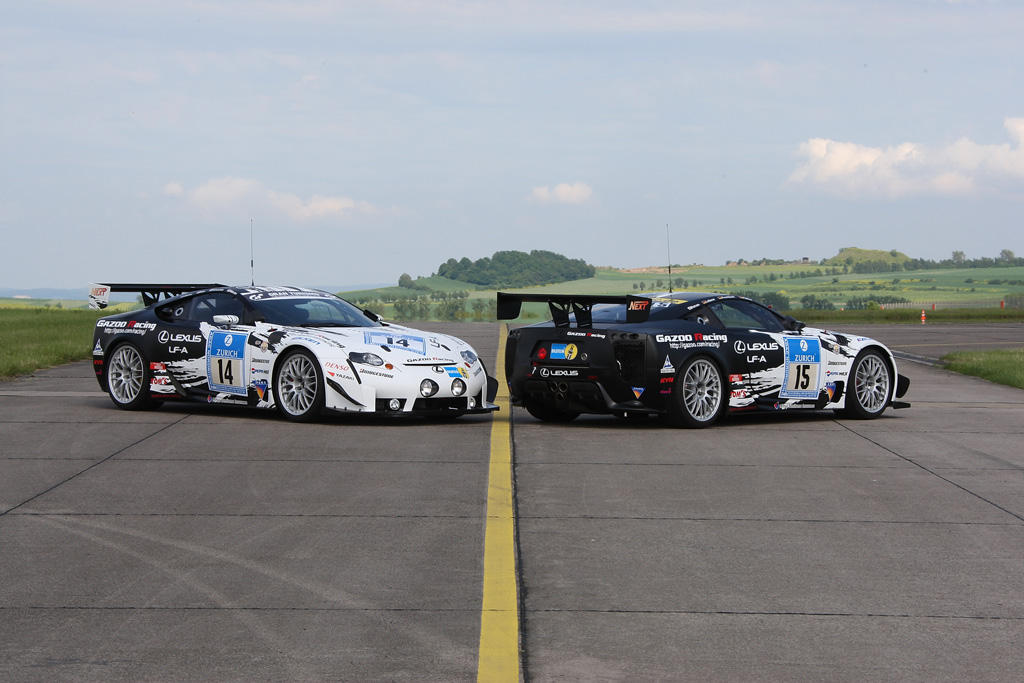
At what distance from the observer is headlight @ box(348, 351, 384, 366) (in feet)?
35.0

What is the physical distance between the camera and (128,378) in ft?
39.7

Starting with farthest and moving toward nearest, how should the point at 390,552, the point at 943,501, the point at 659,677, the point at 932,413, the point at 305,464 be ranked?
the point at 932,413, the point at 305,464, the point at 943,501, the point at 390,552, the point at 659,677

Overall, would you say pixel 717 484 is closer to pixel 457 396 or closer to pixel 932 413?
pixel 457 396

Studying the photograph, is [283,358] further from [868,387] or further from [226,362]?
[868,387]

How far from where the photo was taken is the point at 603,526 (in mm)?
6508

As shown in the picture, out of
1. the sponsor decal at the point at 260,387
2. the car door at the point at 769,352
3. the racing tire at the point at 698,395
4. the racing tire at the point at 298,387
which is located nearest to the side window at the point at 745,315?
the car door at the point at 769,352

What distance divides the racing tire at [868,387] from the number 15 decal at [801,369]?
496 millimetres

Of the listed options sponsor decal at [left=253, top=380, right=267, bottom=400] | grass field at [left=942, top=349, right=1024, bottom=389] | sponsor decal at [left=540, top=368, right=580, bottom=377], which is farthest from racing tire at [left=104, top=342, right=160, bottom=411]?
grass field at [left=942, top=349, right=1024, bottom=389]

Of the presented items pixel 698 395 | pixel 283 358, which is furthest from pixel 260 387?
pixel 698 395

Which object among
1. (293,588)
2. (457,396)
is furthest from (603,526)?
(457,396)

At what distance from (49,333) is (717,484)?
68.4ft

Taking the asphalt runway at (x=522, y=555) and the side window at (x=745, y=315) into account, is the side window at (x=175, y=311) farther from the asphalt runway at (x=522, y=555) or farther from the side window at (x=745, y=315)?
the side window at (x=745, y=315)

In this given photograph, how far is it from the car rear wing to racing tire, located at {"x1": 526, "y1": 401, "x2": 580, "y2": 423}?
3993 millimetres

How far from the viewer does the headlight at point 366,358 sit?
10672 millimetres
